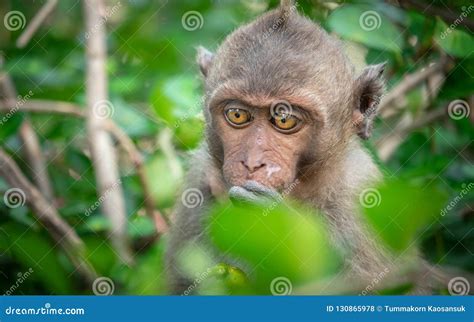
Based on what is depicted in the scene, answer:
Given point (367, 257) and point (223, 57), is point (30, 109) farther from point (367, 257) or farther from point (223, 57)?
point (367, 257)

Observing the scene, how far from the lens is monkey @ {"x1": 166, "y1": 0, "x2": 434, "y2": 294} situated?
9.70ft

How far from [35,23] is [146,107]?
70 centimetres

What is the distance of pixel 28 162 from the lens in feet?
11.5

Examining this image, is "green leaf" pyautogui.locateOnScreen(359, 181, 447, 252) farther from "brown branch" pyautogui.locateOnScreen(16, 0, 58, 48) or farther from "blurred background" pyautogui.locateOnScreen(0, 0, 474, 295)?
"brown branch" pyautogui.locateOnScreen(16, 0, 58, 48)

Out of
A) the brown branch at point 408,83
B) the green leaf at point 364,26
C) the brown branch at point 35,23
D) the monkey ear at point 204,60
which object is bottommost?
the brown branch at point 408,83

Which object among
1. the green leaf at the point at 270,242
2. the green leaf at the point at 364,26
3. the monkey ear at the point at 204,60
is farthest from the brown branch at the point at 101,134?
the green leaf at the point at 270,242

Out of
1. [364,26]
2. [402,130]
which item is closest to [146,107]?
[364,26]

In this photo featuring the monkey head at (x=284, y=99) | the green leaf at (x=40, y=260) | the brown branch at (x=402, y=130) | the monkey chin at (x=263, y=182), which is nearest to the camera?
the green leaf at (x=40, y=260)

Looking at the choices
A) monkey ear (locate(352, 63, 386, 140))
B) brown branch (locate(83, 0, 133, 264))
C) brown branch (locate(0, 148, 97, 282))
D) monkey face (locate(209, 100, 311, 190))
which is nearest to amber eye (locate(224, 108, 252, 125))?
monkey face (locate(209, 100, 311, 190))

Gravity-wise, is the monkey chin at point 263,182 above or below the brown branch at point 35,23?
below

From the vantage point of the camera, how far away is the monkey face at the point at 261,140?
2.86 m

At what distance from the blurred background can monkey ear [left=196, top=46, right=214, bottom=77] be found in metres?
0.14

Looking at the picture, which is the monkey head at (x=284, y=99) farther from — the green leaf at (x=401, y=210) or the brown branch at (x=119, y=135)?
the green leaf at (x=401, y=210)

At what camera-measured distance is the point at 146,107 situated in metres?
3.76
